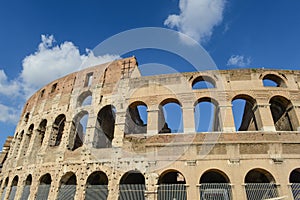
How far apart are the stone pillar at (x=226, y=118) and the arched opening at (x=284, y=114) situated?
10.8 feet

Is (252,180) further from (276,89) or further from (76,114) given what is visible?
(76,114)

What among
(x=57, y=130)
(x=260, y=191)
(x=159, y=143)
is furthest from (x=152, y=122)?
(x=57, y=130)

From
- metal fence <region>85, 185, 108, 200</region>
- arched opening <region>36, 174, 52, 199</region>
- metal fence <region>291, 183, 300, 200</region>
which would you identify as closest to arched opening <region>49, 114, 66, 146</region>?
arched opening <region>36, 174, 52, 199</region>

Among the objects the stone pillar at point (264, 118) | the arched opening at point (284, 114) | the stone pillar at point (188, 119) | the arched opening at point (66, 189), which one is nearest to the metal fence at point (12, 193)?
the arched opening at point (66, 189)

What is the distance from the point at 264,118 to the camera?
40.0 feet

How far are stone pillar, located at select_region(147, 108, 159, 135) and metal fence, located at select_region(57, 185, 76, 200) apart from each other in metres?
5.51

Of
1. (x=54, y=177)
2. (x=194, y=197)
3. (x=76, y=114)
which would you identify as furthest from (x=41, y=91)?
(x=194, y=197)

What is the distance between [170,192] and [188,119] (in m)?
4.09

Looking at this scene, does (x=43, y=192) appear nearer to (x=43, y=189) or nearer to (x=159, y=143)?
(x=43, y=189)

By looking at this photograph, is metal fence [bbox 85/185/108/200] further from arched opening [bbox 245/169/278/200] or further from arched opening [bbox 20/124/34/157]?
arched opening [bbox 20/124/34/157]

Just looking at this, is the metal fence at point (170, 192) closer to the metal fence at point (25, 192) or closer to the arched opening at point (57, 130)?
the arched opening at point (57, 130)

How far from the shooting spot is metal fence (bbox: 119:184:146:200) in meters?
11.4

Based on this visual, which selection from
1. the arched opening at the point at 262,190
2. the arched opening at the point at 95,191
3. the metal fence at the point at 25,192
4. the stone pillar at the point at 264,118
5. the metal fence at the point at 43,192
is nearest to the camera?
the arched opening at the point at 262,190

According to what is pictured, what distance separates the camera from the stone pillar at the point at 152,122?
1259 centimetres
